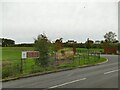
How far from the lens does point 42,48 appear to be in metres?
26.5

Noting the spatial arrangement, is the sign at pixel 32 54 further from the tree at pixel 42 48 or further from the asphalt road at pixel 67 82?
the asphalt road at pixel 67 82

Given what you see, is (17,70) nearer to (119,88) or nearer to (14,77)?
(14,77)

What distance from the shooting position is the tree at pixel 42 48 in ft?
86.7

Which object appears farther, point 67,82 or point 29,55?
point 29,55

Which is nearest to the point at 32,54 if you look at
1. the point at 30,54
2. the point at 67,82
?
the point at 30,54

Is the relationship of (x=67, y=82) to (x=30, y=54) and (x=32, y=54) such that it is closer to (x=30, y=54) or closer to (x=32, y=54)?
(x=30, y=54)

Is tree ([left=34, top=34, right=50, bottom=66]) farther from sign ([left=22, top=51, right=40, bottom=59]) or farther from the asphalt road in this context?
the asphalt road

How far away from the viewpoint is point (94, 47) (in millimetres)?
99562

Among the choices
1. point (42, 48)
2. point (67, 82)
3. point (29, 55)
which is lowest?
point (67, 82)

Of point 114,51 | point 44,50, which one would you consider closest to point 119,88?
point 44,50

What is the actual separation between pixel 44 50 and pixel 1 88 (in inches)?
453

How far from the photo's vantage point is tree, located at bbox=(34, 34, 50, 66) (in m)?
26.4

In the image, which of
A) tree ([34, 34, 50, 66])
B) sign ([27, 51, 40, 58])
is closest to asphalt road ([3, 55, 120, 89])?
sign ([27, 51, 40, 58])

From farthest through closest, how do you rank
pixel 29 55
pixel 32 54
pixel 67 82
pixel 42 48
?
1. pixel 42 48
2. pixel 32 54
3. pixel 29 55
4. pixel 67 82
